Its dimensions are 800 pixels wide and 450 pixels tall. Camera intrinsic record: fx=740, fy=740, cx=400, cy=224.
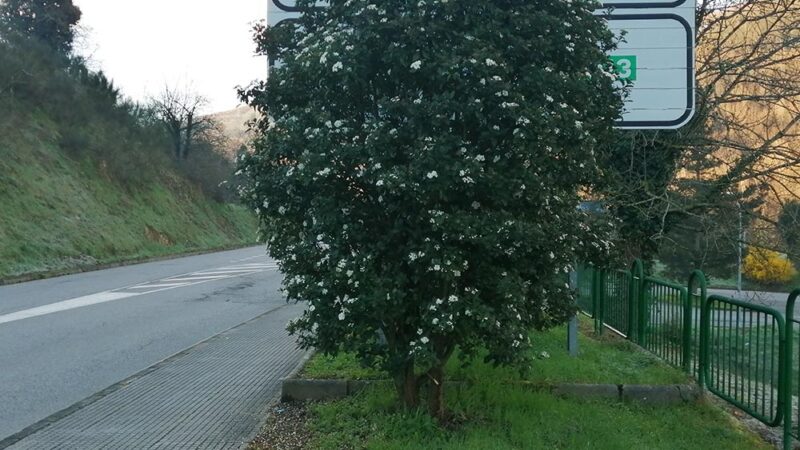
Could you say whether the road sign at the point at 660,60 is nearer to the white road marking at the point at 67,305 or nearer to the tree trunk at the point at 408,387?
the tree trunk at the point at 408,387

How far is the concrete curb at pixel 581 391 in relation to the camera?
6609 mm

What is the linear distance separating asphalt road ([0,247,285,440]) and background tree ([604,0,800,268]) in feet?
23.1

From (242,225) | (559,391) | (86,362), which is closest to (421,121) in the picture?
(559,391)

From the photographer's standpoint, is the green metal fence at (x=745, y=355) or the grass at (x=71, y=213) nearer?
the green metal fence at (x=745, y=355)

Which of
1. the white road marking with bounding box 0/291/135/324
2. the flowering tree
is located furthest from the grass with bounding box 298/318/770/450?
the white road marking with bounding box 0/291/135/324

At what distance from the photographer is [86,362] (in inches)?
364

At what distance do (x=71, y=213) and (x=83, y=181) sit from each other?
450 centimetres

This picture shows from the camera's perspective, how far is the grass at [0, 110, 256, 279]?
25.0 m

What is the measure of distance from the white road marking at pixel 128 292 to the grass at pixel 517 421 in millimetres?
8790

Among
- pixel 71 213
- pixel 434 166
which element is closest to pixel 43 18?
pixel 71 213

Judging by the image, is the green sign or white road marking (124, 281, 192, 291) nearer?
the green sign

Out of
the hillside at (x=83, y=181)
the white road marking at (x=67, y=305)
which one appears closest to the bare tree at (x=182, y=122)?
the hillside at (x=83, y=181)

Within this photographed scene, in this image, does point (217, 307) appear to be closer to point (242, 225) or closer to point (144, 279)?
point (144, 279)

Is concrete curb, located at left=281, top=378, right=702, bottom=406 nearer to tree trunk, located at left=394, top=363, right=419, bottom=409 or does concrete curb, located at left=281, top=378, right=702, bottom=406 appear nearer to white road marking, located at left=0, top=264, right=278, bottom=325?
tree trunk, located at left=394, top=363, right=419, bottom=409
